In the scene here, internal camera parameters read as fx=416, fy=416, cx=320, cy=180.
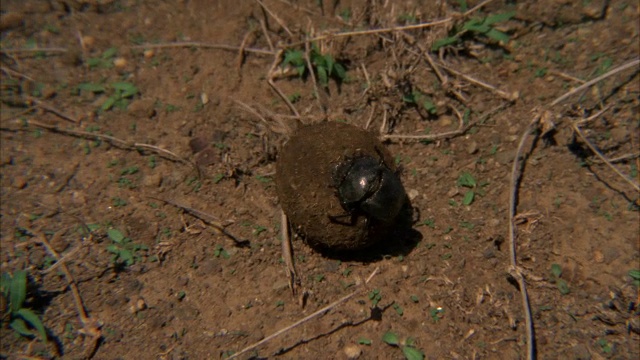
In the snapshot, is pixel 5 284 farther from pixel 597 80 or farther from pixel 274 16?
pixel 597 80

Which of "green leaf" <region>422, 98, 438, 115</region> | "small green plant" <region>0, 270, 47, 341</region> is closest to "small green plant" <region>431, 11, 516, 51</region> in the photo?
"green leaf" <region>422, 98, 438, 115</region>

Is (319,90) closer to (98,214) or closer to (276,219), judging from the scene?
(276,219)

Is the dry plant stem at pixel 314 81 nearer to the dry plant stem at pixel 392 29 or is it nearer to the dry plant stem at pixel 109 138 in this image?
the dry plant stem at pixel 392 29

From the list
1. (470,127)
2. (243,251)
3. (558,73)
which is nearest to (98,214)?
(243,251)

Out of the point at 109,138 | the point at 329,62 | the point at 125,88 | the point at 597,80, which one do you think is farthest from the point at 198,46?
the point at 597,80

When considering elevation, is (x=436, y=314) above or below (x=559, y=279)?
below

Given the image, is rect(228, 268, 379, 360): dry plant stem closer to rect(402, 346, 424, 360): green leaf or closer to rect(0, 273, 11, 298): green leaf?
rect(402, 346, 424, 360): green leaf
